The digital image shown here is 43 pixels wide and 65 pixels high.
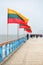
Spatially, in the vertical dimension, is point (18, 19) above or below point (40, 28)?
above

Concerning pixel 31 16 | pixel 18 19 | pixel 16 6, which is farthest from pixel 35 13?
pixel 18 19

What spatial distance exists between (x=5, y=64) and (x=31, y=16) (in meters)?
59.7

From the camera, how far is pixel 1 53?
10984 mm

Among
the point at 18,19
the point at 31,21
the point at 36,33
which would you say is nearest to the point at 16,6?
the point at 31,21

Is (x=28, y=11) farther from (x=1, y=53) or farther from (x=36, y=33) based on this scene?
(x=1, y=53)

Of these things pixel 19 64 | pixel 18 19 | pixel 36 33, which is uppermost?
pixel 18 19

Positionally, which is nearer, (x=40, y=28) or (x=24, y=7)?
(x=24, y=7)

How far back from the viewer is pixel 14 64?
11320mm

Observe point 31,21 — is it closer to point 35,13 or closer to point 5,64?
point 35,13

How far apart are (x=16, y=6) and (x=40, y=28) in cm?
1088

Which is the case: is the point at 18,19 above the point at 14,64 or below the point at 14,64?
above

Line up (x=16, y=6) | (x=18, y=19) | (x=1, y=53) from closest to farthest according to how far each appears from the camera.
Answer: (x=1, y=53), (x=18, y=19), (x=16, y=6)

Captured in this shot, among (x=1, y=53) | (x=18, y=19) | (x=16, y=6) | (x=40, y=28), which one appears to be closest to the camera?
(x=1, y=53)

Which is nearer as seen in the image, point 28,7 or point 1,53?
point 1,53
